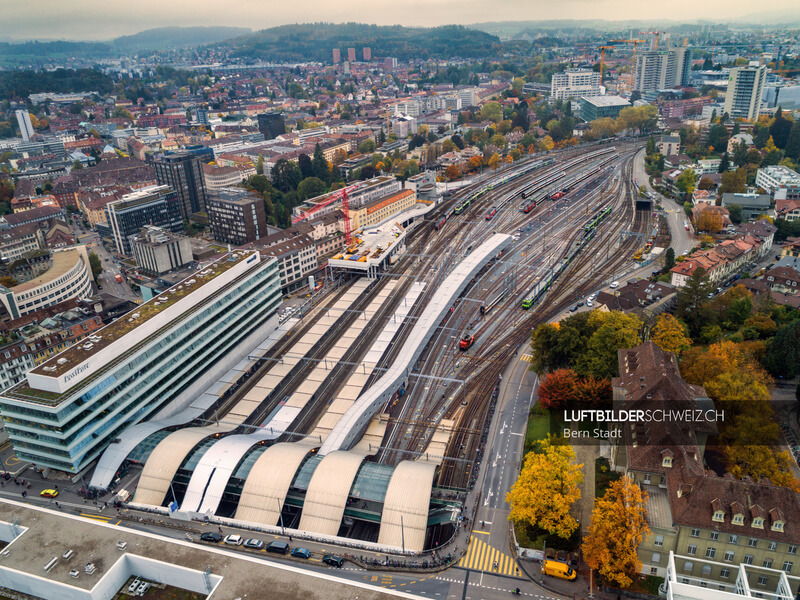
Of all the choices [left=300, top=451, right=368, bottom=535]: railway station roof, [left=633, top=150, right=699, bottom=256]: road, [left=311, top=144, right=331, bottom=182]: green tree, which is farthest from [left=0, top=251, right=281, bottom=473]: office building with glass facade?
[left=311, top=144, right=331, bottom=182]: green tree

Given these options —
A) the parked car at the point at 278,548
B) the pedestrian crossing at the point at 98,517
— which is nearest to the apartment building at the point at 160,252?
the pedestrian crossing at the point at 98,517

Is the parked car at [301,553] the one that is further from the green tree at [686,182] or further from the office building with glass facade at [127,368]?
the green tree at [686,182]

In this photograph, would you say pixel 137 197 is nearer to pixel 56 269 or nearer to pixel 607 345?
pixel 56 269

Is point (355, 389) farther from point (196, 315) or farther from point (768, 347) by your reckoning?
point (768, 347)

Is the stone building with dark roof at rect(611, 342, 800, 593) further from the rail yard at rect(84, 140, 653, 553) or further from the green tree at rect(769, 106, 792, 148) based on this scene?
the green tree at rect(769, 106, 792, 148)

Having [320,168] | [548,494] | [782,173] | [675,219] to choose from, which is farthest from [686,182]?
[548,494]

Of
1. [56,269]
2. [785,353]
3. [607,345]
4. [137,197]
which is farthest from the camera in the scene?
[137,197]

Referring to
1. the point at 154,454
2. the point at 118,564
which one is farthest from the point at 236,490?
the point at 118,564
